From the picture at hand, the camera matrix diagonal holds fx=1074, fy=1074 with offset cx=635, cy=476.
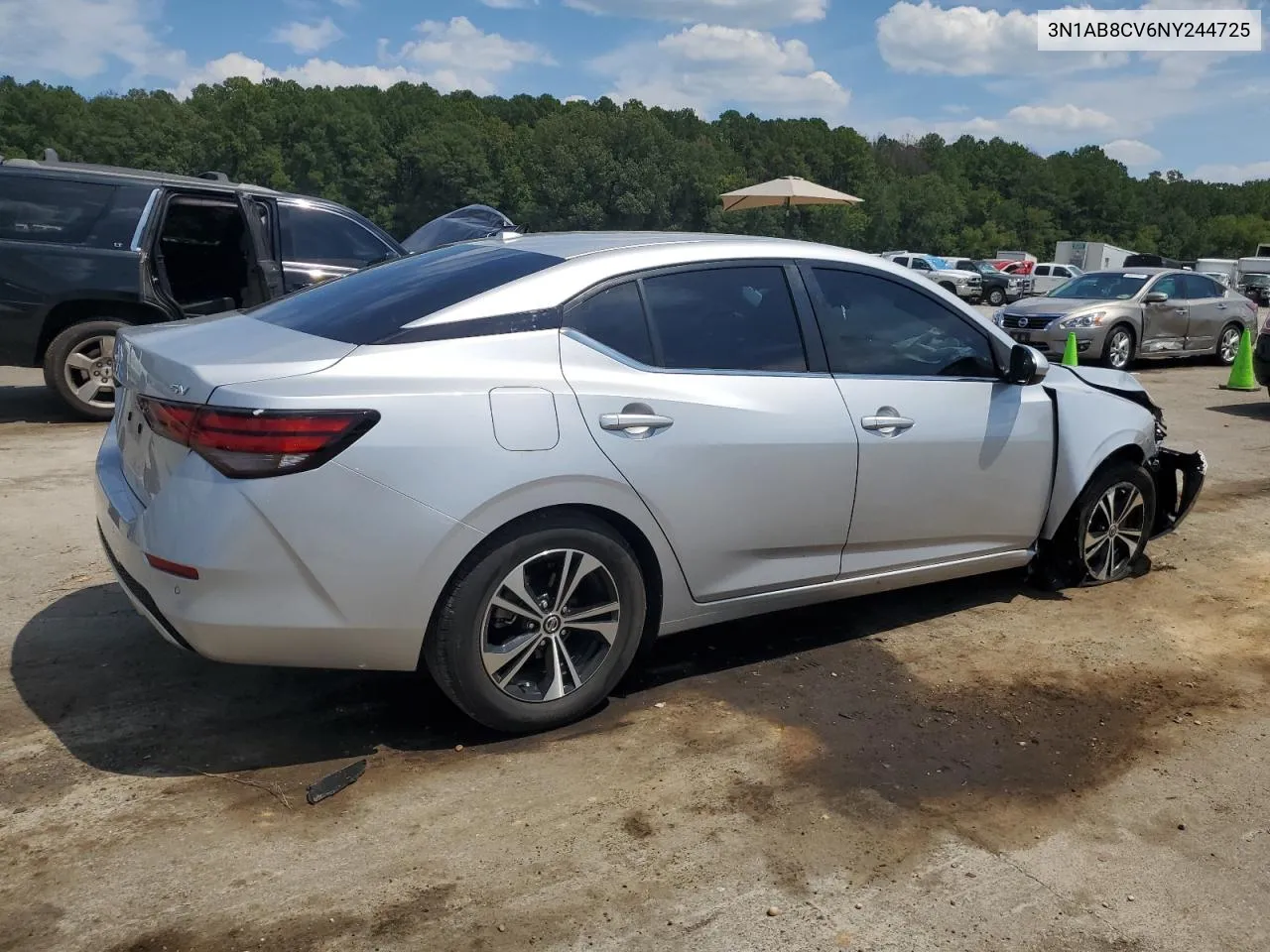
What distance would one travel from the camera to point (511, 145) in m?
89.8

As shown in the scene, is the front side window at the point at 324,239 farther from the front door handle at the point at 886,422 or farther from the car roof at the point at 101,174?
the front door handle at the point at 886,422

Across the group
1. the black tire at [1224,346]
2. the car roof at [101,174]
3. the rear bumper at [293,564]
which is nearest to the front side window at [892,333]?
the rear bumper at [293,564]

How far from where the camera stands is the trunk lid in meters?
3.11

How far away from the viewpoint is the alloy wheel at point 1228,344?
16469 millimetres

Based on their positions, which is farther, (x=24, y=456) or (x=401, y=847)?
(x=24, y=456)

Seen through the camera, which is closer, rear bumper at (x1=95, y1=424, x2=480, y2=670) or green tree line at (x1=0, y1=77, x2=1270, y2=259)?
rear bumper at (x1=95, y1=424, x2=480, y2=670)

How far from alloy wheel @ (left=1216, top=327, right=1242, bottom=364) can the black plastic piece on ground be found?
16606 millimetres

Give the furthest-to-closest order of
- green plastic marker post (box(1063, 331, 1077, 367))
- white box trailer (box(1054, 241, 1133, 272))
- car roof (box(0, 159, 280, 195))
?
white box trailer (box(1054, 241, 1133, 272)) → green plastic marker post (box(1063, 331, 1077, 367)) → car roof (box(0, 159, 280, 195))

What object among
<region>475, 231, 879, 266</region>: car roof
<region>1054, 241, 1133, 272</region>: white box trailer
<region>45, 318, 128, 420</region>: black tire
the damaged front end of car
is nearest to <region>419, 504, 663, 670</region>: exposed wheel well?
<region>475, 231, 879, 266</region>: car roof

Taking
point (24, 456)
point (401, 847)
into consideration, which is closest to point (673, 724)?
point (401, 847)

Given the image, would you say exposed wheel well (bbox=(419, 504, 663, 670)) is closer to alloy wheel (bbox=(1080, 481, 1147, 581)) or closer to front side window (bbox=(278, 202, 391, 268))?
alloy wheel (bbox=(1080, 481, 1147, 581))

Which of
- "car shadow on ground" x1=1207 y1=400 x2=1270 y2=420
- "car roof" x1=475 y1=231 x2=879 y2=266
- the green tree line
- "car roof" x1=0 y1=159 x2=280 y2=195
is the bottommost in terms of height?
"car shadow on ground" x1=1207 y1=400 x2=1270 y2=420

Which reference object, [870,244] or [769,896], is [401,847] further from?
[870,244]

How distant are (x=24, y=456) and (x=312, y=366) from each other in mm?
5086
